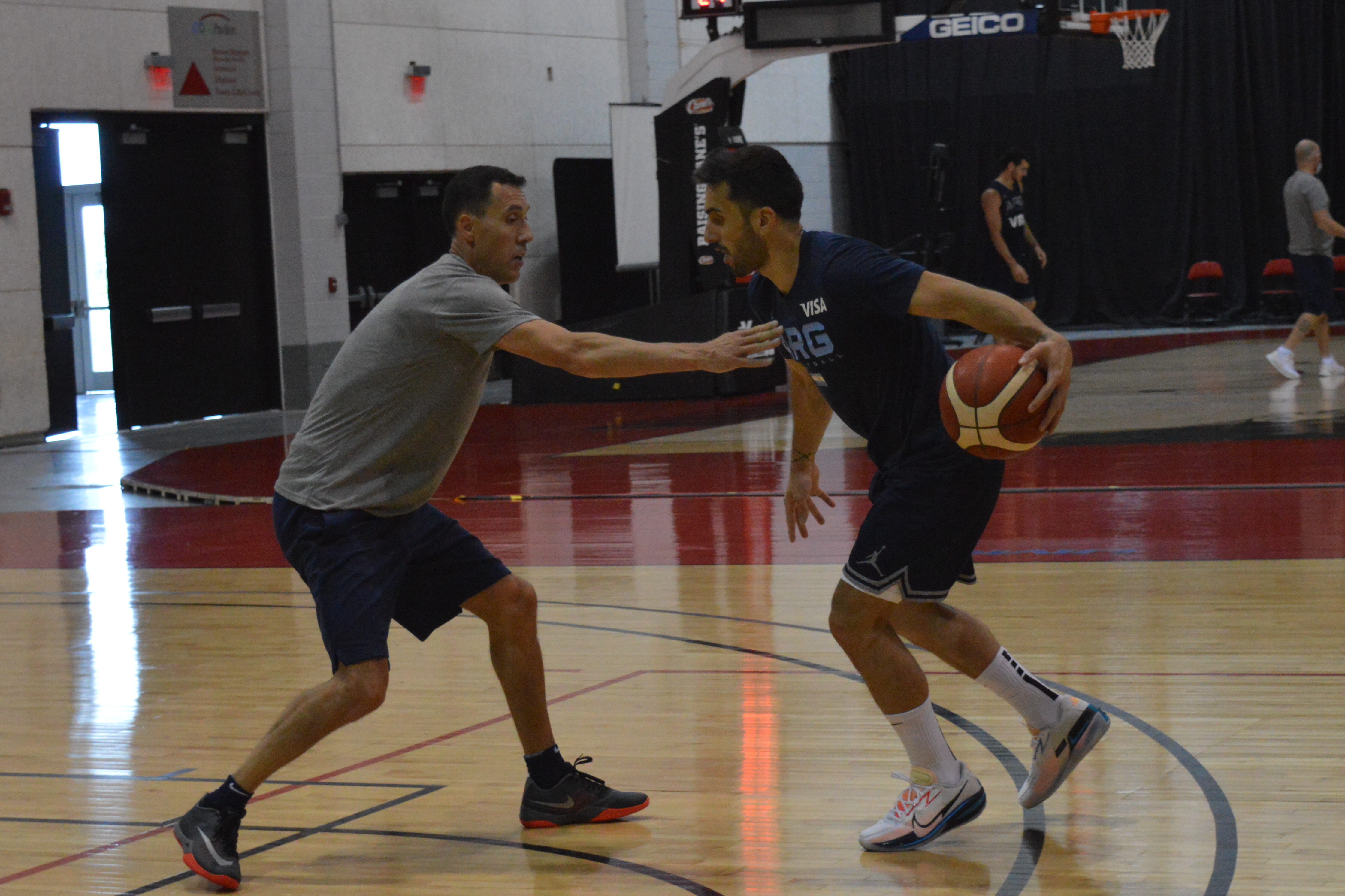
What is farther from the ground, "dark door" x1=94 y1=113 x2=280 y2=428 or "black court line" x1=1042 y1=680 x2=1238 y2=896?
"dark door" x1=94 y1=113 x2=280 y2=428

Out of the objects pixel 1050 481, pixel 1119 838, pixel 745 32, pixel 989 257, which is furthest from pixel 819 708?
pixel 989 257

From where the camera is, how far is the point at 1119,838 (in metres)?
3.65

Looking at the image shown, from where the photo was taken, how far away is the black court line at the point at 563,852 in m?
3.51

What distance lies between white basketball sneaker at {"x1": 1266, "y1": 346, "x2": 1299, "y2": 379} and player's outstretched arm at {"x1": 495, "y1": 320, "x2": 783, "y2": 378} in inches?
421

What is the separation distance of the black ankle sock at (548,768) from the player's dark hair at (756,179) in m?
1.39

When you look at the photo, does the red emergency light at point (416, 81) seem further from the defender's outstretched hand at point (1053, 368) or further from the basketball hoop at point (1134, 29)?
the defender's outstretched hand at point (1053, 368)

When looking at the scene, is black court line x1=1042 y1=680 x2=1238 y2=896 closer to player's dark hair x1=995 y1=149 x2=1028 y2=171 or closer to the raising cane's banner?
player's dark hair x1=995 y1=149 x2=1028 y2=171

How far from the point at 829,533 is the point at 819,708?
10.6ft

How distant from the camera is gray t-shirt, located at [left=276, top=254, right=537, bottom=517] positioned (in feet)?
12.4

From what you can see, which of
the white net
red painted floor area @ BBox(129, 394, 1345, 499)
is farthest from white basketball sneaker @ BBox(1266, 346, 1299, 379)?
the white net

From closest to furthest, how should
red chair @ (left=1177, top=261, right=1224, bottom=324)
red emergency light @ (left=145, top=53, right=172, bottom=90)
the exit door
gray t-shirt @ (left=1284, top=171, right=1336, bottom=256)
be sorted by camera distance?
gray t-shirt @ (left=1284, top=171, right=1336, bottom=256)
red emergency light @ (left=145, top=53, right=172, bottom=90)
the exit door
red chair @ (left=1177, top=261, right=1224, bottom=324)

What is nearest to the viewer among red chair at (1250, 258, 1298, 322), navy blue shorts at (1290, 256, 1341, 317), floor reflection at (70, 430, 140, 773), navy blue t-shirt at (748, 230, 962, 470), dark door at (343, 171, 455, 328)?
navy blue t-shirt at (748, 230, 962, 470)

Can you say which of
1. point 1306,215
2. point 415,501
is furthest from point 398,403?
point 1306,215

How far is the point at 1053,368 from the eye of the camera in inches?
131
